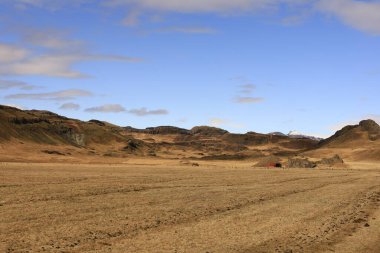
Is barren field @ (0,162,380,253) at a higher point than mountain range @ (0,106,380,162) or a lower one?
lower

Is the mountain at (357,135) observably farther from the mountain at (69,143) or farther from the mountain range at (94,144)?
the mountain at (69,143)

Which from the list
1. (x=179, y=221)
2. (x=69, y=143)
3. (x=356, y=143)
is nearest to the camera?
(x=179, y=221)

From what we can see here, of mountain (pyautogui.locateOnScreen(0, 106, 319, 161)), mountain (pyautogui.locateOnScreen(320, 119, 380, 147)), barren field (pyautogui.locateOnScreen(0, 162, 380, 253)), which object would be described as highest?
mountain (pyautogui.locateOnScreen(320, 119, 380, 147))

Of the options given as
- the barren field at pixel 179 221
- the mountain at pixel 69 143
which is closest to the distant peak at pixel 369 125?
the mountain at pixel 69 143

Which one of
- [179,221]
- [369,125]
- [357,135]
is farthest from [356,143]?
[179,221]

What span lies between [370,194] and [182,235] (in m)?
18.3

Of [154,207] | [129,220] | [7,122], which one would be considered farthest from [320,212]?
[7,122]

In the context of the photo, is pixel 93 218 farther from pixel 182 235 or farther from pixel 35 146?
pixel 35 146

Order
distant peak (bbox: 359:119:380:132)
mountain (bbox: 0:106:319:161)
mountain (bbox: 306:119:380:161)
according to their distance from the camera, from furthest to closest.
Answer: distant peak (bbox: 359:119:380:132) < mountain (bbox: 306:119:380:161) < mountain (bbox: 0:106:319:161)

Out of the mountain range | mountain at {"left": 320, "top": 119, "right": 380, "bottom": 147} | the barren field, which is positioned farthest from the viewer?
mountain at {"left": 320, "top": 119, "right": 380, "bottom": 147}

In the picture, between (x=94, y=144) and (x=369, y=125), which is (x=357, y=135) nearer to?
(x=369, y=125)

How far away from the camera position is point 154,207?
802 inches

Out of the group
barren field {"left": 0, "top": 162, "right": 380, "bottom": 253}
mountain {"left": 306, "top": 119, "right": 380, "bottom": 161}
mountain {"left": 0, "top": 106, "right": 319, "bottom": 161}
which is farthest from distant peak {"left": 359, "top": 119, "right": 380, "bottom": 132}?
barren field {"left": 0, "top": 162, "right": 380, "bottom": 253}

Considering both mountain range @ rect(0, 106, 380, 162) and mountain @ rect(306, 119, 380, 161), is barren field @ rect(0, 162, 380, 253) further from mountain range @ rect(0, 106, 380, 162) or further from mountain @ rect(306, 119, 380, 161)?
mountain @ rect(306, 119, 380, 161)
